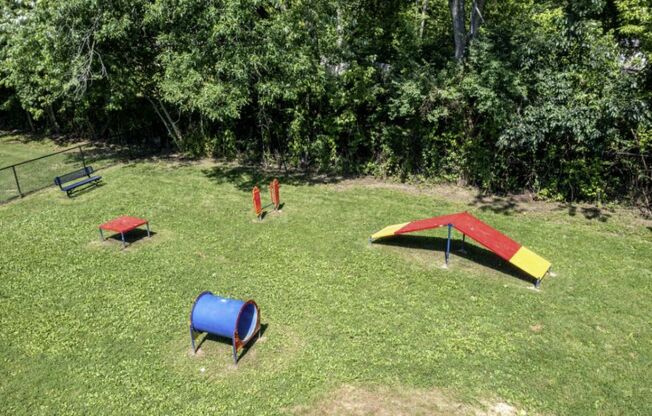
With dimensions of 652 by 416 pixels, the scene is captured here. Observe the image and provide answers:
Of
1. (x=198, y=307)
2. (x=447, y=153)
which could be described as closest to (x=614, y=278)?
(x=447, y=153)

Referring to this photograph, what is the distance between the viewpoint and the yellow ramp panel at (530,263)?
9.24 meters

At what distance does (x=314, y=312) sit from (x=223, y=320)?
→ 1.92m

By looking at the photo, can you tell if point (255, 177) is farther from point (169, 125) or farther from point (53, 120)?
point (53, 120)

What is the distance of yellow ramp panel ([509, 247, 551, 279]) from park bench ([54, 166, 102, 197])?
13071 millimetres

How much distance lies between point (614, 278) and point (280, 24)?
10.7 m

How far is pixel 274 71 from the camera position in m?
14.4

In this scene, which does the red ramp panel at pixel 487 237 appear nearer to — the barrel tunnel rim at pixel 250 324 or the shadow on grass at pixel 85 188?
the barrel tunnel rim at pixel 250 324

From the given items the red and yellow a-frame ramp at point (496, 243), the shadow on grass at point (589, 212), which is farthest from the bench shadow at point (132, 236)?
the shadow on grass at point (589, 212)

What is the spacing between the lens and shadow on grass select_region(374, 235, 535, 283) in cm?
1012

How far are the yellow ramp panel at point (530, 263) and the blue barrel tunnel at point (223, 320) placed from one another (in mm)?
5119

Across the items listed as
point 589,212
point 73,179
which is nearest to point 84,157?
point 73,179

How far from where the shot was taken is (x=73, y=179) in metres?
15.6

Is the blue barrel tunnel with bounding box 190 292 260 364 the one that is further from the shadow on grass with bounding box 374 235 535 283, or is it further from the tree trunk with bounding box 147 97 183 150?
the tree trunk with bounding box 147 97 183 150

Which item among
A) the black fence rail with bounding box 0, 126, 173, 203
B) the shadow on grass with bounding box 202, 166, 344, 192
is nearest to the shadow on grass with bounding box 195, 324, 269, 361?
the shadow on grass with bounding box 202, 166, 344, 192
